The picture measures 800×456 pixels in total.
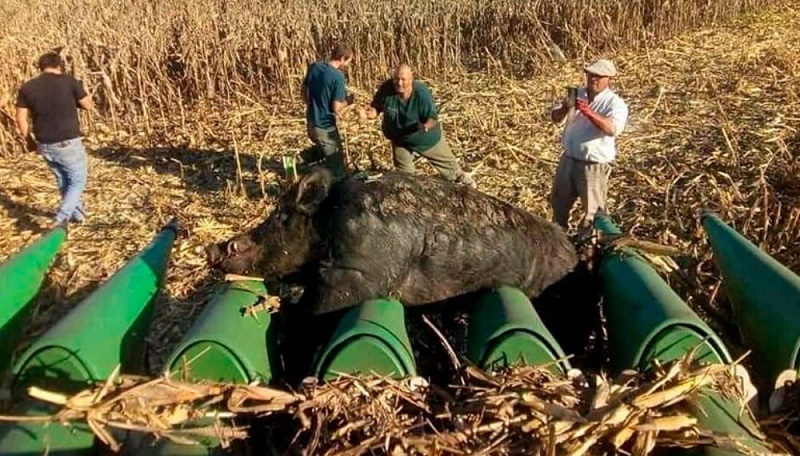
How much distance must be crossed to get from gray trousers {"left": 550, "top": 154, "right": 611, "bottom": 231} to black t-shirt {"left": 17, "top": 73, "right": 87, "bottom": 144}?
5326mm

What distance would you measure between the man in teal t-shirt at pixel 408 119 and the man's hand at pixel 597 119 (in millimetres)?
2356

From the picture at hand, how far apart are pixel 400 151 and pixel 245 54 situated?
18.3 ft

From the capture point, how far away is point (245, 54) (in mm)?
14125

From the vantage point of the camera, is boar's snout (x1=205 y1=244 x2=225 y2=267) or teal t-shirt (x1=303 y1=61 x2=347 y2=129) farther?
teal t-shirt (x1=303 y1=61 x2=347 y2=129)

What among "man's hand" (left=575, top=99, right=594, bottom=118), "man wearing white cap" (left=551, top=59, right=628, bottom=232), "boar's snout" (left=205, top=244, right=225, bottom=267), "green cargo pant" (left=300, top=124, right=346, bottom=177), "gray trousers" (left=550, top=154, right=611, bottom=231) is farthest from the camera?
"green cargo pant" (left=300, top=124, right=346, bottom=177)

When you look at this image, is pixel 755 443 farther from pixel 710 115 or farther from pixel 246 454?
pixel 710 115

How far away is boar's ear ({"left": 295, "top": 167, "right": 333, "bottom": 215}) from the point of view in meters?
5.12

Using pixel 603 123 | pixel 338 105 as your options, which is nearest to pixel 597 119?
pixel 603 123

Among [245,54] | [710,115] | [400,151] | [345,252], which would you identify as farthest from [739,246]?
[245,54]

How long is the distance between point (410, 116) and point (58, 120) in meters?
3.87

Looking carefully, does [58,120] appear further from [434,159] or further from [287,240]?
[287,240]

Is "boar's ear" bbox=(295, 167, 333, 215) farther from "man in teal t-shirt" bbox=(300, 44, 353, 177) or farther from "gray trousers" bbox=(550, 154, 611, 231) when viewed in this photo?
"man in teal t-shirt" bbox=(300, 44, 353, 177)

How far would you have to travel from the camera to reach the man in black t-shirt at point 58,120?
902 centimetres

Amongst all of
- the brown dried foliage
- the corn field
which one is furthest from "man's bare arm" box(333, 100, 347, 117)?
the brown dried foliage
